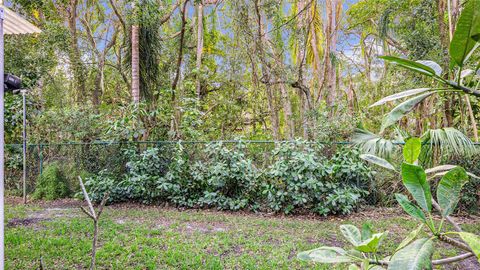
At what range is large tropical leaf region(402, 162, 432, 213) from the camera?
1.91ft

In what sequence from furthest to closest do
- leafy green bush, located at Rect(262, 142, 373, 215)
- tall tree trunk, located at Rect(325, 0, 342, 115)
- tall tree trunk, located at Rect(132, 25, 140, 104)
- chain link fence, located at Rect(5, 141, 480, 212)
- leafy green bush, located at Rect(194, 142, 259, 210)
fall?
tall tree trunk, located at Rect(325, 0, 342, 115) < tall tree trunk, located at Rect(132, 25, 140, 104) < chain link fence, located at Rect(5, 141, 480, 212) < leafy green bush, located at Rect(194, 142, 259, 210) < leafy green bush, located at Rect(262, 142, 373, 215)

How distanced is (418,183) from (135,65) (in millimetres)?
5893

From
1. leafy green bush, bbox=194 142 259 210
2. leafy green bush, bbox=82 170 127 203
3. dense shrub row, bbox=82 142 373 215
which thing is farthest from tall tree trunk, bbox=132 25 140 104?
leafy green bush, bbox=194 142 259 210

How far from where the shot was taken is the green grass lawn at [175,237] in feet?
9.08

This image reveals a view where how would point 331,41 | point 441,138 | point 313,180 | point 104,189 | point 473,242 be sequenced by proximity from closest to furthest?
1. point 473,242
2. point 441,138
3. point 313,180
4. point 104,189
5. point 331,41

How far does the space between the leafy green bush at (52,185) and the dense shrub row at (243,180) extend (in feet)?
3.11

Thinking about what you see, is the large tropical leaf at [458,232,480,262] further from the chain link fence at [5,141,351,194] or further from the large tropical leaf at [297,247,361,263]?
the chain link fence at [5,141,351,194]

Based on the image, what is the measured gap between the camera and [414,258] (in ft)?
1.71

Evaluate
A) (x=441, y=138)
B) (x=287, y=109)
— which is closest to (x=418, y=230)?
(x=441, y=138)

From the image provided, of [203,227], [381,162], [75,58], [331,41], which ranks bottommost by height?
[203,227]

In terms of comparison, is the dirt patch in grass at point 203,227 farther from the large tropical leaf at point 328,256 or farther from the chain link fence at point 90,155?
the large tropical leaf at point 328,256

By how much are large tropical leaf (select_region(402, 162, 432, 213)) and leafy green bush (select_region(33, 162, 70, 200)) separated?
664 cm

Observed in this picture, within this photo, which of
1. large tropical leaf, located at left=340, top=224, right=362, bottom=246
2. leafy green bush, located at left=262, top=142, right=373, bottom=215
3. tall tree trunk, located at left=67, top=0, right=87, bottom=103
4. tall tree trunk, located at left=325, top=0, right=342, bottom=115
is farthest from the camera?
tall tree trunk, located at left=325, top=0, right=342, bottom=115

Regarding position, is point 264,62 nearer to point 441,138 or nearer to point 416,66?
point 441,138
